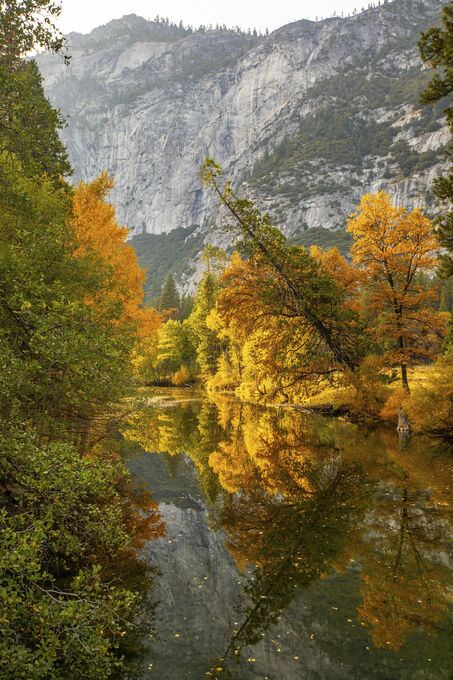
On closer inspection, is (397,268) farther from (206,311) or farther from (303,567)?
(206,311)

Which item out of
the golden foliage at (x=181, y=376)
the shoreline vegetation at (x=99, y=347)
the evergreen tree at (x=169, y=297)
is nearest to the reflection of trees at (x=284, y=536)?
the shoreline vegetation at (x=99, y=347)

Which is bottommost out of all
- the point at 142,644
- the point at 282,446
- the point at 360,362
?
the point at 282,446

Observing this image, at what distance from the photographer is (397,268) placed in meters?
23.1

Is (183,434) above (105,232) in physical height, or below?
below

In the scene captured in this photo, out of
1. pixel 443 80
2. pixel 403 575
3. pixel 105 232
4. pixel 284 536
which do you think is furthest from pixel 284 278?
pixel 403 575

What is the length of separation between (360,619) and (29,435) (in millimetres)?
5629

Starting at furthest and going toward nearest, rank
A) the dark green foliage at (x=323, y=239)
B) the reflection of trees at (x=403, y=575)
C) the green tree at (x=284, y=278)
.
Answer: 1. the dark green foliage at (x=323, y=239)
2. the green tree at (x=284, y=278)
3. the reflection of trees at (x=403, y=575)

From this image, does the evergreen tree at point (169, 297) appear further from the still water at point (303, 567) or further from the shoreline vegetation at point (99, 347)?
the still water at point (303, 567)

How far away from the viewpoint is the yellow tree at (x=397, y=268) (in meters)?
22.5

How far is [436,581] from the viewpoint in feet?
24.1

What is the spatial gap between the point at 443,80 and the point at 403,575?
1284cm

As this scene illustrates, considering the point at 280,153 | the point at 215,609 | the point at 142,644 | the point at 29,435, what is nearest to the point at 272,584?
the point at 215,609

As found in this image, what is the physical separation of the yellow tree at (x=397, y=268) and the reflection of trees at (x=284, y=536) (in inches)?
432

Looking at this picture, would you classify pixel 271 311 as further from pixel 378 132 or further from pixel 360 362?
pixel 378 132
